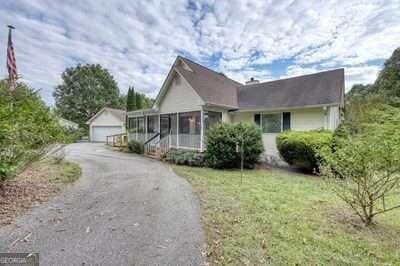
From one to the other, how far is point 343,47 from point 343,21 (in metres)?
3.52

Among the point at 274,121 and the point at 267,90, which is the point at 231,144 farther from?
the point at 267,90

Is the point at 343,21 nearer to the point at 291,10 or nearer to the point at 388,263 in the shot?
the point at 291,10

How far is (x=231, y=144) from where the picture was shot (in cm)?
1021

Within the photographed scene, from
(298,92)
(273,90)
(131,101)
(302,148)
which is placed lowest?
(302,148)

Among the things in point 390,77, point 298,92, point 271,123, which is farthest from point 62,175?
point 390,77

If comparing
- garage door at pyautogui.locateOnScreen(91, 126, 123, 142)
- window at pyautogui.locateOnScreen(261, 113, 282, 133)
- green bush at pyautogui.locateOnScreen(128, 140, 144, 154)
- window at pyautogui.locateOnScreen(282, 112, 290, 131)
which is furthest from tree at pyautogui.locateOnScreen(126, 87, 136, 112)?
window at pyautogui.locateOnScreen(282, 112, 290, 131)

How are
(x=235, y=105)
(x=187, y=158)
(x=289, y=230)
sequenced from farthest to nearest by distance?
(x=235, y=105), (x=187, y=158), (x=289, y=230)

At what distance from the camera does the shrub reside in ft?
13.0

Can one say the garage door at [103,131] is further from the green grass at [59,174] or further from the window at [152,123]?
the green grass at [59,174]

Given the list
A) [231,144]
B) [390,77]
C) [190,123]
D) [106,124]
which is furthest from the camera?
[106,124]

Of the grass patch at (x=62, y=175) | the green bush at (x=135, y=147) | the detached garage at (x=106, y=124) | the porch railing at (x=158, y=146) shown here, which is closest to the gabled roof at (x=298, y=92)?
the porch railing at (x=158, y=146)

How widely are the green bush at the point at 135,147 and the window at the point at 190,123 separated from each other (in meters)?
3.69

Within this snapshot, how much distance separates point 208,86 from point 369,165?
421 inches

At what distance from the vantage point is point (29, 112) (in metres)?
4.94
